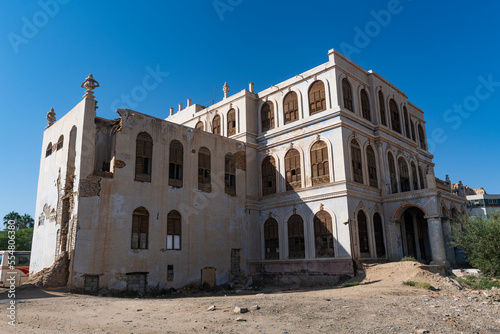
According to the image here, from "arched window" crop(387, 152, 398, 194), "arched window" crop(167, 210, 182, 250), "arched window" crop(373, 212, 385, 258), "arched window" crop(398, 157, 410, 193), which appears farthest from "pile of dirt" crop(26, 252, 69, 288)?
"arched window" crop(398, 157, 410, 193)

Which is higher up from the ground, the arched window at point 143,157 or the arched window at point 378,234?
the arched window at point 143,157

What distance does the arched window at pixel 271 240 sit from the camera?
23516 millimetres

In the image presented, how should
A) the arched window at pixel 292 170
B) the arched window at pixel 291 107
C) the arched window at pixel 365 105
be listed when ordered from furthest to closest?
the arched window at pixel 291 107, the arched window at pixel 365 105, the arched window at pixel 292 170

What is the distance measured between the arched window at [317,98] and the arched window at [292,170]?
108 inches

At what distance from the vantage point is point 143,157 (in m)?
20.2

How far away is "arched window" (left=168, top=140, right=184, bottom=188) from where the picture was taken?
69.4ft

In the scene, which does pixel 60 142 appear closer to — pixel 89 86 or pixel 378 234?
pixel 89 86

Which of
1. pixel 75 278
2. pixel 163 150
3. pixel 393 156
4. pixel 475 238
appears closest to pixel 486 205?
pixel 393 156

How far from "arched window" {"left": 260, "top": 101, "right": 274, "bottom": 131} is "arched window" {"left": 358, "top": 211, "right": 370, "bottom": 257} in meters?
8.28

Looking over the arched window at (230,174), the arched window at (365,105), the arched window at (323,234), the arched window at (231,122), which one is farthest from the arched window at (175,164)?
the arched window at (365,105)

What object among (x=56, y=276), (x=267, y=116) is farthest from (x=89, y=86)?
(x=267, y=116)

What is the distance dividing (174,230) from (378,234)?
450 inches

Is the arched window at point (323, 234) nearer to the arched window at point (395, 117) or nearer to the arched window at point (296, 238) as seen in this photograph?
the arched window at point (296, 238)

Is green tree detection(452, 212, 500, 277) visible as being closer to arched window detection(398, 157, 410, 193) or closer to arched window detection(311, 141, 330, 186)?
arched window detection(398, 157, 410, 193)
